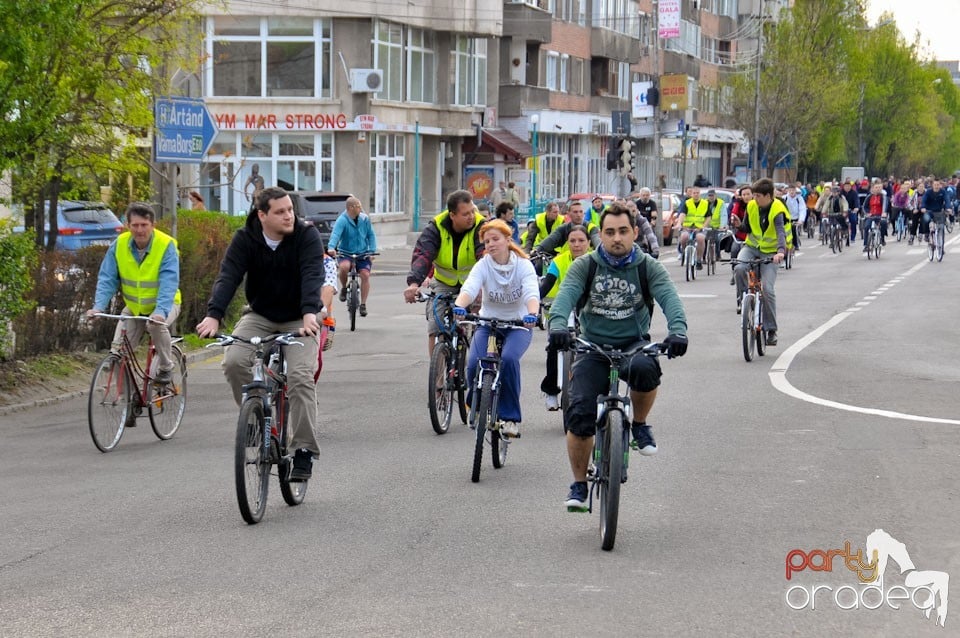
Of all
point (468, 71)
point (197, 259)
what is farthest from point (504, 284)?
point (468, 71)

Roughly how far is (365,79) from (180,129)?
27.9m

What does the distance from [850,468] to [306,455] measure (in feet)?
11.5

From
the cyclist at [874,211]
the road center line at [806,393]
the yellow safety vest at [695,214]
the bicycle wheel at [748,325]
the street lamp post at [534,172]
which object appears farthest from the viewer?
the street lamp post at [534,172]

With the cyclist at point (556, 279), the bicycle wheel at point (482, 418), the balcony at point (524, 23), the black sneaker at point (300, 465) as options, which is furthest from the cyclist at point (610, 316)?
the balcony at point (524, 23)

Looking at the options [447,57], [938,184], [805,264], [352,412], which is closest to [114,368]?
[352,412]

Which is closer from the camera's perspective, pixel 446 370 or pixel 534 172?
pixel 446 370

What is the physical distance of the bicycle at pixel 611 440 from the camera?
7461mm

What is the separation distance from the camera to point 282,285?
8.78m

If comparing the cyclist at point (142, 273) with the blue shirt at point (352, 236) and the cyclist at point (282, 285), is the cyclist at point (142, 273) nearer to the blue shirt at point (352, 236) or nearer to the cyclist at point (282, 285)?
the cyclist at point (282, 285)

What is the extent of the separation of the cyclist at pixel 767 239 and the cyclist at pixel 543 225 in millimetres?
2814

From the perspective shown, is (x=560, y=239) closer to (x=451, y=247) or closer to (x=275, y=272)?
(x=451, y=247)

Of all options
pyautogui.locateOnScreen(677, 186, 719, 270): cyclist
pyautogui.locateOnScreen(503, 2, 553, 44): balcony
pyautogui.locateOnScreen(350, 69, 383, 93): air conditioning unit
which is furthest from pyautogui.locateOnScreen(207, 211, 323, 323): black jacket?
pyautogui.locateOnScreen(503, 2, 553, 44): balcony

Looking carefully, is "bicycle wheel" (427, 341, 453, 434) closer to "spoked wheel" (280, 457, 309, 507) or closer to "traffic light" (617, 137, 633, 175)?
"spoked wheel" (280, 457, 309, 507)

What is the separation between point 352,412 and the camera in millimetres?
13172
